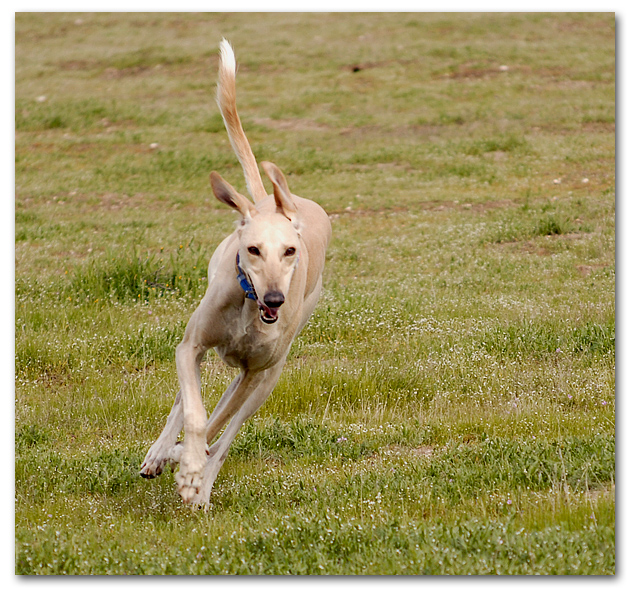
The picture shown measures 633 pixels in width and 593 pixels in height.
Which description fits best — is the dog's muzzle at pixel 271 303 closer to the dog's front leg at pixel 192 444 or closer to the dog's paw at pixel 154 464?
the dog's front leg at pixel 192 444

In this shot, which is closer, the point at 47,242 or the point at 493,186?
the point at 47,242

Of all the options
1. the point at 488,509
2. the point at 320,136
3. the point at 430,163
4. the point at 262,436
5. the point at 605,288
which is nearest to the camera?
the point at 488,509

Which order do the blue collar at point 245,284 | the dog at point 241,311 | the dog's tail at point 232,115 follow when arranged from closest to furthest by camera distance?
the dog at point 241,311
the blue collar at point 245,284
the dog's tail at point 232,115

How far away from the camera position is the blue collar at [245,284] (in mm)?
3975

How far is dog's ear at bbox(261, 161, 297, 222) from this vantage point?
407cm

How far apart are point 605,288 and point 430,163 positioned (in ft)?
26.2

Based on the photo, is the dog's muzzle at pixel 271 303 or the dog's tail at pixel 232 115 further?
the dog's tail at pixel 232 115

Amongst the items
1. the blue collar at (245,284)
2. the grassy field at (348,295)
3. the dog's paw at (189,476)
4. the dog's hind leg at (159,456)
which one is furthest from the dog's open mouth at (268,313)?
the dog's hind leg at (159,456)

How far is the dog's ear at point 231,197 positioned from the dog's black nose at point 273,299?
0.54 m

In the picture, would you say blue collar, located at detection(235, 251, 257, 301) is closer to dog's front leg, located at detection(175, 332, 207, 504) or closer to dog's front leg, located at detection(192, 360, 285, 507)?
dog's front leg, located at detection(175, 332, 207, 504)

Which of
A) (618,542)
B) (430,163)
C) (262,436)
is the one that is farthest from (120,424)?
(430,163)

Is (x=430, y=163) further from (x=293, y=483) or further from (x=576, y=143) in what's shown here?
(x=293, y=483)

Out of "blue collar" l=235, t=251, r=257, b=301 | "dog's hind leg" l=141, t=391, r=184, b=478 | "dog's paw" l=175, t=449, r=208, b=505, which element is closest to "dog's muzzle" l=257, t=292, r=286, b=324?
"blue collar" l=235, t=251, r=257, b=301

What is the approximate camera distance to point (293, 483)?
4.67 meters
